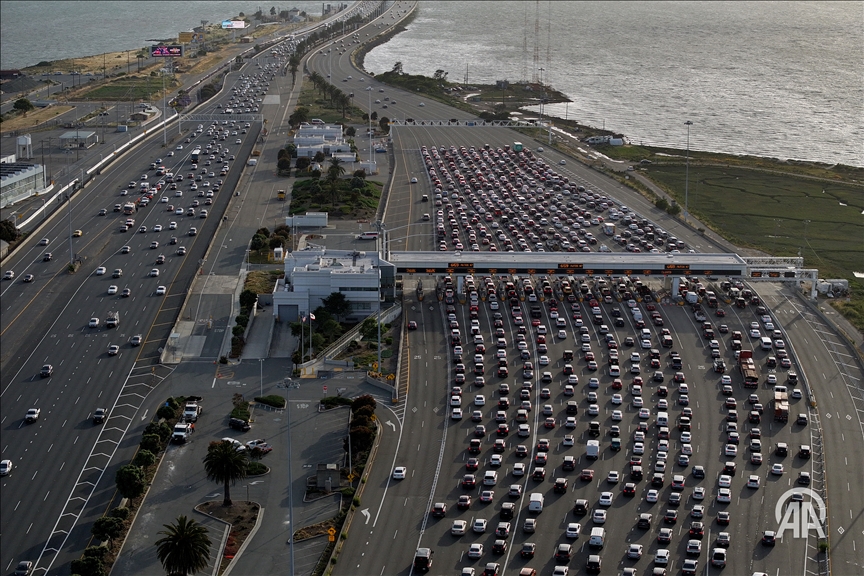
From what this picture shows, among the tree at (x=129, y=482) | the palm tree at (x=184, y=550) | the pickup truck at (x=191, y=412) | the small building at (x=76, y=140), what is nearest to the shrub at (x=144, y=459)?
the tree at (x=129, y=482)

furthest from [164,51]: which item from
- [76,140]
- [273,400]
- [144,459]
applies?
[144,459]

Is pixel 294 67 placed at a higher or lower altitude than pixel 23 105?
higher

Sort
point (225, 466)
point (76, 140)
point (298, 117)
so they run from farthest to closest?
point (298, 117), point (76, 140), point (225, 466)

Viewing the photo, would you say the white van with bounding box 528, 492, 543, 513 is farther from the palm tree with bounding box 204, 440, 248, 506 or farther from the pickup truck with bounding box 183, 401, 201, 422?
the pickup truck with bounding box 183, 401, 201, 422

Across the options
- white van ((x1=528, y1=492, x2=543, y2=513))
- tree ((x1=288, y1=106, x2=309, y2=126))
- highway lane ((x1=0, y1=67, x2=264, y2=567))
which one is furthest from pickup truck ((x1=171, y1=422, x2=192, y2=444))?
tree ((x1=288, y1=106, x2=309, y2=126))

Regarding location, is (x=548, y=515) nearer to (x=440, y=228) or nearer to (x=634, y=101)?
(x=440, y=228)

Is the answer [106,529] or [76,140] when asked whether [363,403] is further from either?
[76,140]

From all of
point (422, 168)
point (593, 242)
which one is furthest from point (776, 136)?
point (593, 242)
